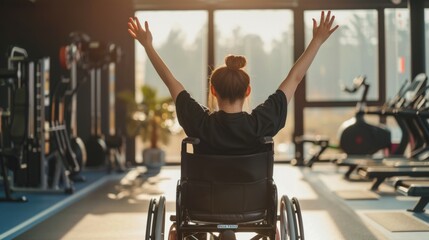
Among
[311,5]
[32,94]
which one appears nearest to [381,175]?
[32,94]

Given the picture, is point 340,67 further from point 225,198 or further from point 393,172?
point 225,198

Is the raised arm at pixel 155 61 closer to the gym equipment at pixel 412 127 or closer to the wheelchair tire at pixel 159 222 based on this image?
the wheelchair tire at pixel 159 222

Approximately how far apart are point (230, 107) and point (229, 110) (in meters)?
0.01

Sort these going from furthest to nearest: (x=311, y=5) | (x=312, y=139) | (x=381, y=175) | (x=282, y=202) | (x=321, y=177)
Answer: (x=311, y=5)
(x=312, y=139)
(x=321, y=177)
(x=381, y=175)
(x=282, y=202)

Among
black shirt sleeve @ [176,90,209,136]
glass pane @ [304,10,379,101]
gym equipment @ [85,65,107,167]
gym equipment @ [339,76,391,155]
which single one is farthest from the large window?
black shirt sleeve @ [176,90,209,136]

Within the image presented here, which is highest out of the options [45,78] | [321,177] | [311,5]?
[311,5]

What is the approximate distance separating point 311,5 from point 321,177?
2.95 m

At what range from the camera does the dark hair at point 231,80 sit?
94.0 inches

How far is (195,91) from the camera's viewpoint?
933 cm

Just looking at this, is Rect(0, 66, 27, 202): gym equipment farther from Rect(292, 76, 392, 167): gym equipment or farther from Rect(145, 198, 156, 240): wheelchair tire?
Rect(292, 76, 392, 167): gym equipment

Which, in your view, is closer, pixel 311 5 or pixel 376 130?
pixel 376 130

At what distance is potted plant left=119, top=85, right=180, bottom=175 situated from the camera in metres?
8.39

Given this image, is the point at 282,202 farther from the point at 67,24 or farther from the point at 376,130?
the point at 67,24

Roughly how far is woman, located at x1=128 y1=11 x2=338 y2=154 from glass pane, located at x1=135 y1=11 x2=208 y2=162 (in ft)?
22.4
